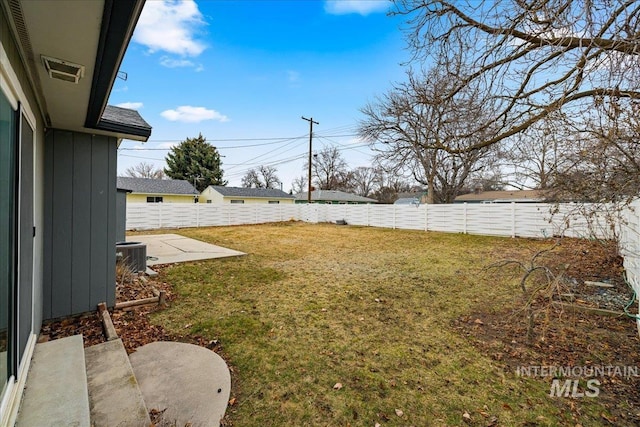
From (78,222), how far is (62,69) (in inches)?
84.7

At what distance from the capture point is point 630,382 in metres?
2.40

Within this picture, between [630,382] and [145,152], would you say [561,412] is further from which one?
[145,152]

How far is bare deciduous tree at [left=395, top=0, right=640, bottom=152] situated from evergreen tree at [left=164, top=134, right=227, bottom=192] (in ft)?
97.7

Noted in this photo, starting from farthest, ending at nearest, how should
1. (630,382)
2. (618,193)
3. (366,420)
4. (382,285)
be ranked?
(382,285), (618,193), (630,382), (366,420)

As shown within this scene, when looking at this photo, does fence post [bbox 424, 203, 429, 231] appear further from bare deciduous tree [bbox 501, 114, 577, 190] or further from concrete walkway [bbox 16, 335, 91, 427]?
concrete walkway [bbox 16, 335, 91, 427]

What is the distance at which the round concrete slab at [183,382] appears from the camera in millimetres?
1969

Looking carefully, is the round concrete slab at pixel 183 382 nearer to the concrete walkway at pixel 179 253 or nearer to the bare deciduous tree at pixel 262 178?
the concrete walkway at pixel 179 253

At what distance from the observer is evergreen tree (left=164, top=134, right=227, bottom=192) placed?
30094 mm

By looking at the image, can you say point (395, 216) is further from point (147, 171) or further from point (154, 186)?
point (147, 171)

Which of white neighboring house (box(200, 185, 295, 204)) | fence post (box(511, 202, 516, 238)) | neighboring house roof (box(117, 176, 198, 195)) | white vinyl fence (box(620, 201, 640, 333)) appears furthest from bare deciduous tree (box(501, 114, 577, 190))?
white neighboring house (box(200, 185, 295, 204))

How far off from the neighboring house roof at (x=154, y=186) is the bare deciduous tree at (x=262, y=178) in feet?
57.3

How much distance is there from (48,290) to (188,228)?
1180 centimetres

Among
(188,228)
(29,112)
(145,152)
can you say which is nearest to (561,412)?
(29,112)
